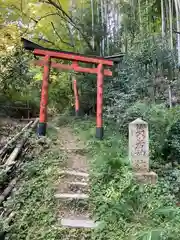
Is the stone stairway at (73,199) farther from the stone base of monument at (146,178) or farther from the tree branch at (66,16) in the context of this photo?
the tree branch at (66,16)

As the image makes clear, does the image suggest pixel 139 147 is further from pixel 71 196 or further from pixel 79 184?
pixel 71 196

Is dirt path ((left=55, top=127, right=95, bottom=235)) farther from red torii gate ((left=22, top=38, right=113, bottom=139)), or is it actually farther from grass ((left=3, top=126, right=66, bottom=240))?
red torii gate ((left=22, top=38, right=113, bottom=139))

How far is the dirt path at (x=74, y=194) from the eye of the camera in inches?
121

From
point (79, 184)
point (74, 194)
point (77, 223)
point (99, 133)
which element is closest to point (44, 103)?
point (99, 133)

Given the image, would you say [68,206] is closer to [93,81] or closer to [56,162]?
[56,162]

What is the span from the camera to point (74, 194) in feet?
11.8

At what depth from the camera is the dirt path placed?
306 centimetres

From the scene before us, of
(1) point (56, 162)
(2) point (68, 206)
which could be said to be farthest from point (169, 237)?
(1) point (56, 162)

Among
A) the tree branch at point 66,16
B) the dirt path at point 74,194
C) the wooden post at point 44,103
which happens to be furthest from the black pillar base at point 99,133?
the tree branch at point 66,16

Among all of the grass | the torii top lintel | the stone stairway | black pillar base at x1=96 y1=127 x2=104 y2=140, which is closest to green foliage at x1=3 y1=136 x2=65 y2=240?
the grass

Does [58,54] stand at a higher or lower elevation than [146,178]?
higher

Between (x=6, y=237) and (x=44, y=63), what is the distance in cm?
456

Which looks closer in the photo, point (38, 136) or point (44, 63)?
point (38, 136)

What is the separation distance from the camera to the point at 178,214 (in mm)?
2920
